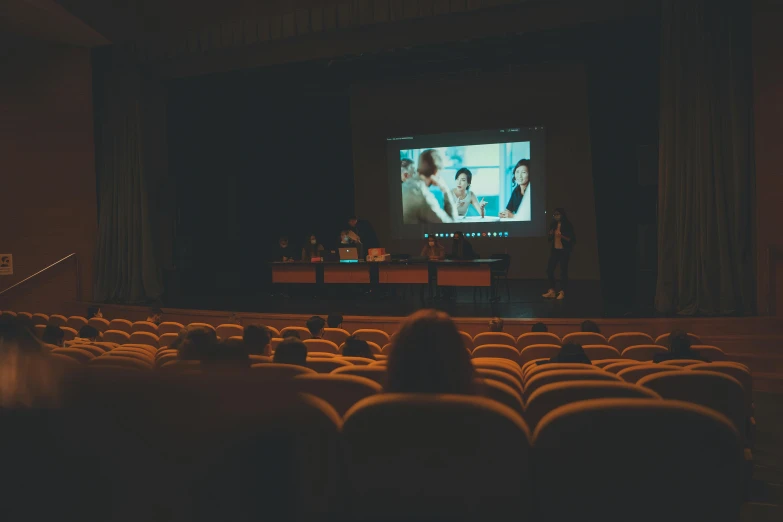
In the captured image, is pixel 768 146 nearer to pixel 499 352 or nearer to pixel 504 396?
pixel 499 352

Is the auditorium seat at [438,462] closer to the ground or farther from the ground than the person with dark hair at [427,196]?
closer to the ground

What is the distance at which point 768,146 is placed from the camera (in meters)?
6.84

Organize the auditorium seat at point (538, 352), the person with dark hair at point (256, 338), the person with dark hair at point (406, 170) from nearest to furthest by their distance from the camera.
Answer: the person with dark hair at point (256, 338), the auditorium seat at point (538, 352), the person with dark hair at point (406, 170)

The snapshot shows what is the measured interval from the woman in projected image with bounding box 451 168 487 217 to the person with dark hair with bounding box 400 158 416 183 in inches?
46.6

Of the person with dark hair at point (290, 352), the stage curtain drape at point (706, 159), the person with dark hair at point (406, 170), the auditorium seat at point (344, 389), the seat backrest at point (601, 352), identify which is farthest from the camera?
the person with dark hair at point (406, 170)

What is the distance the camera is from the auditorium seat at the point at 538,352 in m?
4.23

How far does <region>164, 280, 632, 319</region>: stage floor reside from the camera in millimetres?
7844

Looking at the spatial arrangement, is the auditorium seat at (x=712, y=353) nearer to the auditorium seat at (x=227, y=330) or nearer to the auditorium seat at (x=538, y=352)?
the auditorium seat at (x=538, y=352)

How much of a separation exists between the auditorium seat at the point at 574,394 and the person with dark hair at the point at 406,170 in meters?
12.2

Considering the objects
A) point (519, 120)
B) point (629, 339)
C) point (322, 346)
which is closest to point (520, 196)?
point (519, 120)

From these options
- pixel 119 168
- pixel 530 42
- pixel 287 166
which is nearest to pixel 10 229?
pixel 119 168

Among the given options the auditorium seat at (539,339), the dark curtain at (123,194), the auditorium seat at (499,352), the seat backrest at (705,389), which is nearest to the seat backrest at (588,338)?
the auditorium seat at (539,339)

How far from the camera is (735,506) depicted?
1146 millimetres

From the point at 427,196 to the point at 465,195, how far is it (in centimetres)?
99
